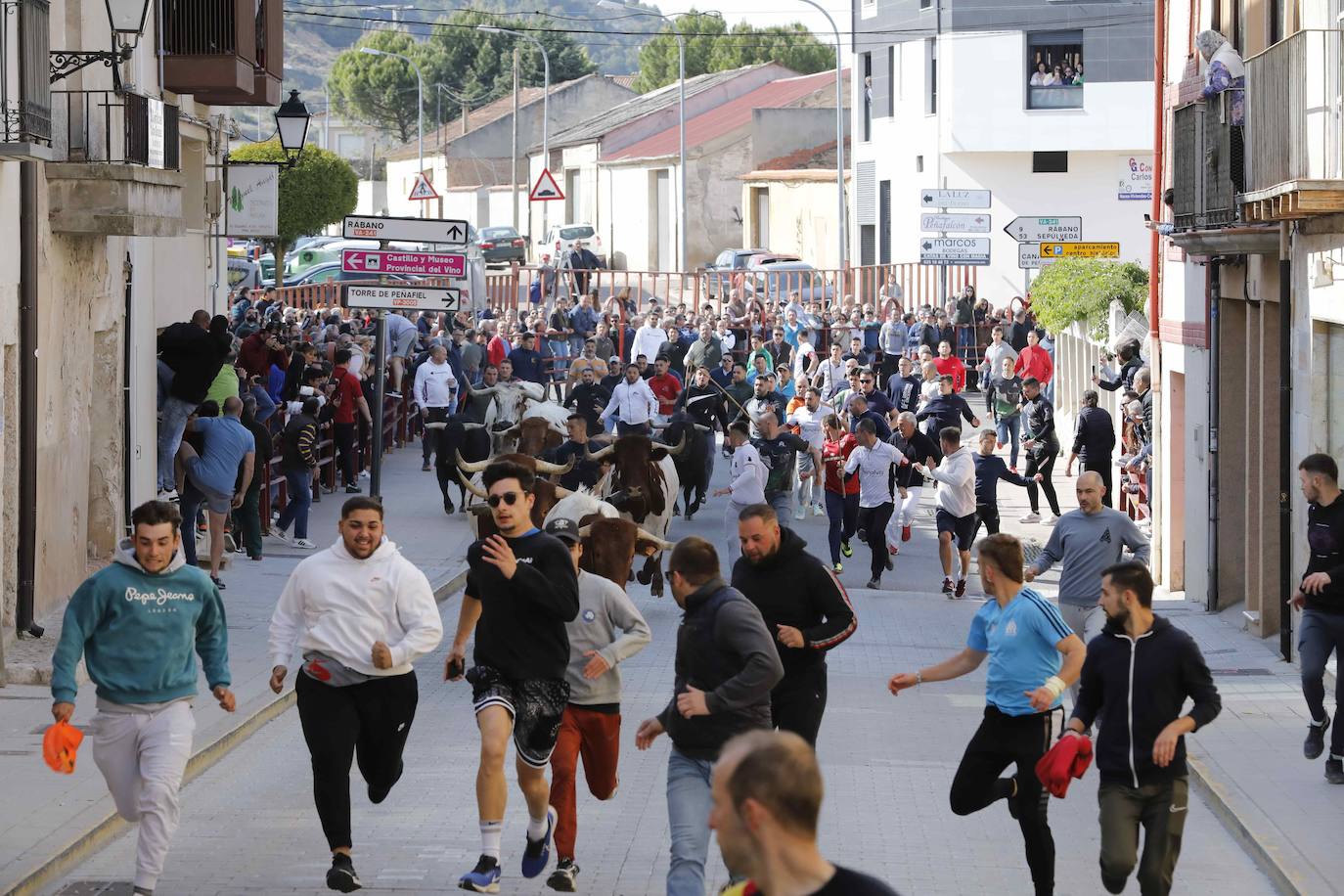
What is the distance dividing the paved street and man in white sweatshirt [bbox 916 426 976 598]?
497 cm

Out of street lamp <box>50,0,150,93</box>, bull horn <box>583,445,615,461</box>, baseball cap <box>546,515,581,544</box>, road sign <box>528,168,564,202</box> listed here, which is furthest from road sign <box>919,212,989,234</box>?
baseball cap <box>546,515,581,544</box>

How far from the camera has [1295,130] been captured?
1511 cm

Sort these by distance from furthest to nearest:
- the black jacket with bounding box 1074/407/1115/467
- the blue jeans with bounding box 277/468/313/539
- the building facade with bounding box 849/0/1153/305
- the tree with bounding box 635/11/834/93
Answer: the tree with bounding box 635/11/834/93, the building facade with bounding box 849/0/1153/305, the black jacket with bounding box 1074/407/1115/467, the blue jeans with bounding box 277/468/313/539

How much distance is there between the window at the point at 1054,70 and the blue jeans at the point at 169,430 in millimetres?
33282

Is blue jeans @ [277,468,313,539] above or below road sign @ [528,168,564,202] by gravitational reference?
below

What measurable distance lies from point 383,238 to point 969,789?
12049 millimetres

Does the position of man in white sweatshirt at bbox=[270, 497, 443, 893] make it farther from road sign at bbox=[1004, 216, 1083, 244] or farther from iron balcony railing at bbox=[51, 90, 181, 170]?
road sign at bbox=[1004, 216, 1083, 244]

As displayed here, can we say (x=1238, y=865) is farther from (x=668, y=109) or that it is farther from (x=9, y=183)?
(x=668, y=109)

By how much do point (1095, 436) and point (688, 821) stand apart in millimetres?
15638

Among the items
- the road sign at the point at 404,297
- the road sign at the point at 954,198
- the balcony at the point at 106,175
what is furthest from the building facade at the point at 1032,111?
the balcony at the point at 106,175

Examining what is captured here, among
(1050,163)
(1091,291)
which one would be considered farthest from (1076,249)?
(1050,163)

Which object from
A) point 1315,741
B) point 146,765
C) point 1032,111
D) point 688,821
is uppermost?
point 1032,111

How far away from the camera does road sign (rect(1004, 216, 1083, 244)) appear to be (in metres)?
29.5

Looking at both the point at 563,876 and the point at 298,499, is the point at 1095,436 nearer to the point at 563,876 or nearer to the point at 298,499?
the point at 298,499
